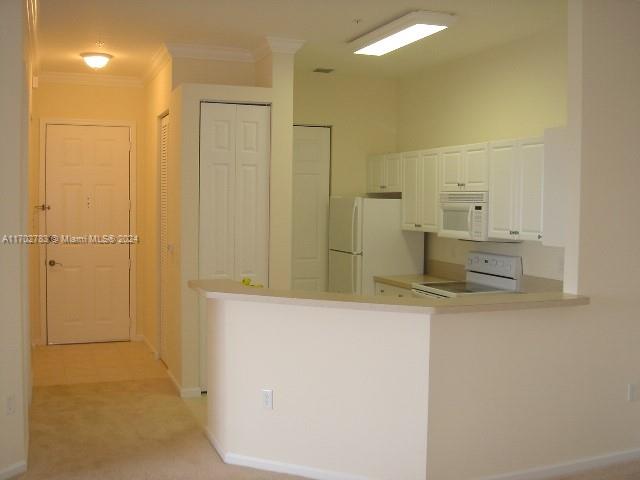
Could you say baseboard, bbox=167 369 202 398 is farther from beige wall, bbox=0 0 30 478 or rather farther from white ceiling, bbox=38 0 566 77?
white ceiling, bbox=38 0 566 77

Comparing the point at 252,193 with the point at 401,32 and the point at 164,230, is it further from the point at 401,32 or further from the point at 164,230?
the point at 401,32

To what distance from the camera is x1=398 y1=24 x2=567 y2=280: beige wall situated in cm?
529

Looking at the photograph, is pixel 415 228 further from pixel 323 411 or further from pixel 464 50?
pixel 323 411

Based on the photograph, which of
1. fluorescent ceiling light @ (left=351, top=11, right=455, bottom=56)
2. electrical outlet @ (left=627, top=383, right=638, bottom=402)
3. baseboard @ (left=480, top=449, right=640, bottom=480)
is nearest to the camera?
baseboard @ (left=480, top=449, right=640, bottom=480)

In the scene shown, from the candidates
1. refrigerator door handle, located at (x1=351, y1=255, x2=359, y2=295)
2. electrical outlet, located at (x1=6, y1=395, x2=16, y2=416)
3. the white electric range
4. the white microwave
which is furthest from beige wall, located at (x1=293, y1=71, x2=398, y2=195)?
electrical outlet, located at (x1=6, y1=395, x2=16, y2=416)

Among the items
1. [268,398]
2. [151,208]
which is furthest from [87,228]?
[268,398]

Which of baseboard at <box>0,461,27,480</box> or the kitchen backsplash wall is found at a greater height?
the kitchen backsplash wall

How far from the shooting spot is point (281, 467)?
163 inches

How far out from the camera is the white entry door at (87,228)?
295 inches

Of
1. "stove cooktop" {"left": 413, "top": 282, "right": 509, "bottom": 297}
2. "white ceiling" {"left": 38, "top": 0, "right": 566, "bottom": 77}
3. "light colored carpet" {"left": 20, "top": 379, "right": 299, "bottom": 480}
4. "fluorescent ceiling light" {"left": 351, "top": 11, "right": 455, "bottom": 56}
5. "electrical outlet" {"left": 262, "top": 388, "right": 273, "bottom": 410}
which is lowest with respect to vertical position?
"light colored carpet" {"left": 20, "top": 379, "right": 299, "bottom": 480}

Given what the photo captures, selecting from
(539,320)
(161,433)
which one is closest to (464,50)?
(539,320)

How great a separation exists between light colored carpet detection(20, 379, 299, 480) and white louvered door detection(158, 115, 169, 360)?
31.5 inches

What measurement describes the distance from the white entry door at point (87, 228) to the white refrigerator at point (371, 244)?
2400 mm

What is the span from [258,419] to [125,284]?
400 cm
